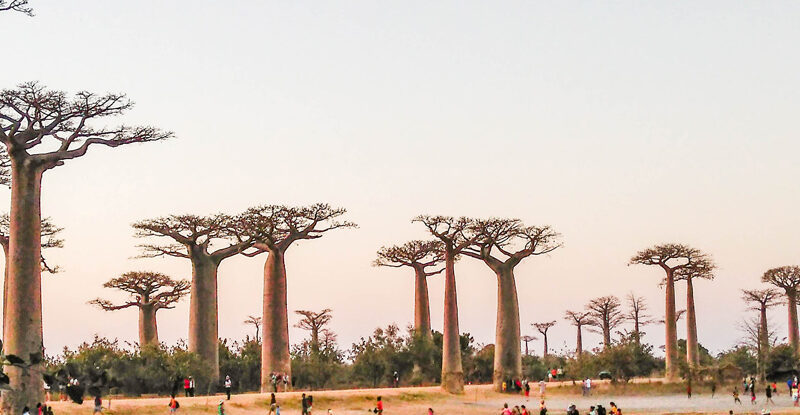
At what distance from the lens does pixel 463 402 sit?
3622 cm

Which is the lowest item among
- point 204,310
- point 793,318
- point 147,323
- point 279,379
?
point 279,379

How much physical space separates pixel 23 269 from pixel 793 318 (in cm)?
4709

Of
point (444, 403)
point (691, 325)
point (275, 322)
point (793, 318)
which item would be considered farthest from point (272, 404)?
point (793, 318)

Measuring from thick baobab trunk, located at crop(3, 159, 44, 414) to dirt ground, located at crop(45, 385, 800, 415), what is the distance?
8.32 ft

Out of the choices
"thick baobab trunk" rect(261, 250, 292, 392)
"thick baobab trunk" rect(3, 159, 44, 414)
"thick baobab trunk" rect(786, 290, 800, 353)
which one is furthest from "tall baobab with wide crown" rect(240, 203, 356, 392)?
"thick baobab trunk" rect(786, 290, 800, 353)

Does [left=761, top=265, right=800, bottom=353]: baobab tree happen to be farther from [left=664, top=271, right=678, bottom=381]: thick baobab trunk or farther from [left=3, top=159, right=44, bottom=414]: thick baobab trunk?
[left=3, top=159, right=44, bottom=414]: thick baobab trunk

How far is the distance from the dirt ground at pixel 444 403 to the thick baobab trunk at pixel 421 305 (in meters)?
11.1

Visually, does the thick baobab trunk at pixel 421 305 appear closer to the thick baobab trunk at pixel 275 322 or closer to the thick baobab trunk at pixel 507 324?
the thick baobab trunk at pixel 507 324

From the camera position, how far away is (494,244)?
4372 cm

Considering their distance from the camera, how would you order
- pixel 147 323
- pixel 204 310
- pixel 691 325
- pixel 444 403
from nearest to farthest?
1. pixel 444 403
2. pixel 204 310
3. pixel 147 323
4. pixel 691 325

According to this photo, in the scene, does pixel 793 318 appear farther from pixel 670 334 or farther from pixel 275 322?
pixel 275 322

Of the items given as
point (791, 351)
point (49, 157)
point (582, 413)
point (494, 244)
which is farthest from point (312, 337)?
point (49, 157)

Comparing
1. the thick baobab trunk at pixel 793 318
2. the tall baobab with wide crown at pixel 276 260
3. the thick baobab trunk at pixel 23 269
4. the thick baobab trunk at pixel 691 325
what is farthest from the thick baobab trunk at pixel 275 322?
the thick baobab trunk at pixel 793 318

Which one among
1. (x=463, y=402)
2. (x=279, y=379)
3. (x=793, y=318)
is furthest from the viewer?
(x=793, y=318)
